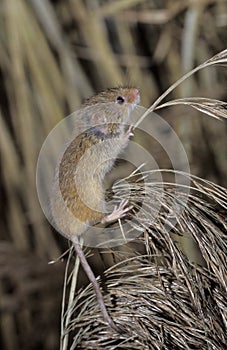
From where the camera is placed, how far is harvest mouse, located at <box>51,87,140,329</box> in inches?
38.0

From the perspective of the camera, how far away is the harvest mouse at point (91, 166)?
0.97 meters

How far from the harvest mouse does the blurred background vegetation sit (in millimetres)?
966

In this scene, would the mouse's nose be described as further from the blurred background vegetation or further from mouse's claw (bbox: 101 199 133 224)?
the blurred background vegetation

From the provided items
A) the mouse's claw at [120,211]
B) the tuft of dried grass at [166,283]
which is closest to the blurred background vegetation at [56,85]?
the tuft of dried grass at [166,283]

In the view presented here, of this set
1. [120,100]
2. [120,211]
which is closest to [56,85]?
[120,100]

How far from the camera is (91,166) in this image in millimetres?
989

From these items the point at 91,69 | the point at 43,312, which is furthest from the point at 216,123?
the point at 43,312

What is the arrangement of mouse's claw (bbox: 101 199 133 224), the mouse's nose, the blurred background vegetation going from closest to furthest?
mouse's claw (bbox: 101 199 133 224)
the mouse's nose
the blurred background vegetation

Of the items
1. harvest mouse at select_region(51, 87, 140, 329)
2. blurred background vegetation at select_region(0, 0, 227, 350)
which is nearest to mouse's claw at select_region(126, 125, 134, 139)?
harvest mouse at select_region(51, 87, 140, 329)

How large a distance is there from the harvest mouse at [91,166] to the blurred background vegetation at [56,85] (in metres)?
0.97

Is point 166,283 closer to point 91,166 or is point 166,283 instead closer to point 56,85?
point 91,166

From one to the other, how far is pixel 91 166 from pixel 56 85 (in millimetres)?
1286

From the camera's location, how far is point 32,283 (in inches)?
91.0

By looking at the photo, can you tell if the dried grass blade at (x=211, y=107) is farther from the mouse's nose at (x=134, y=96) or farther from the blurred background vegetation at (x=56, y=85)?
the blurred background vegetation at (x=56, y=85)
